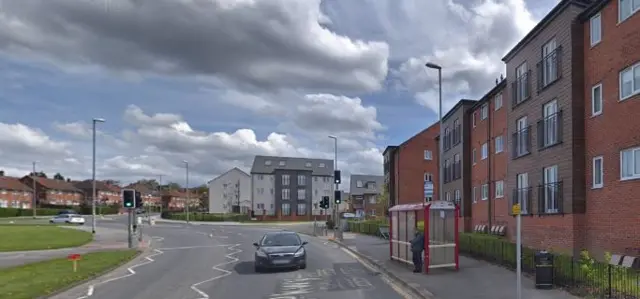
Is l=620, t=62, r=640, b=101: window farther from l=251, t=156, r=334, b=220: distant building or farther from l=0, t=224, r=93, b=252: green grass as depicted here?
l=251, t=156, r=334, b=220: distant building

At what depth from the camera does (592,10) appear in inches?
840

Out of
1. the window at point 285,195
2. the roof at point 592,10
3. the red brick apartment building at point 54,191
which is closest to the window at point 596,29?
the roof at point 592,10

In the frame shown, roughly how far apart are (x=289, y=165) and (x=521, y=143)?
93904 millimetres

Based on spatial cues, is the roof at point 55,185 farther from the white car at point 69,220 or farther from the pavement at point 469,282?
the pavement at point 469,282

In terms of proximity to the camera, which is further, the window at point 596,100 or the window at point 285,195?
the window at point 285,195

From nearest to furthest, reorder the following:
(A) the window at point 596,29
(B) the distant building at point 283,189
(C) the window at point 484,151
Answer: (A) the window at point 596,29
(C) the window at point 484,151
(B) the distant building at point 283,189

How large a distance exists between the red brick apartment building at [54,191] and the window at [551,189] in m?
126

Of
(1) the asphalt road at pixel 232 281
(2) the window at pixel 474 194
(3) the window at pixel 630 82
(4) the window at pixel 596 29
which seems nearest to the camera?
(1) the asphalt road at pixel 232 281

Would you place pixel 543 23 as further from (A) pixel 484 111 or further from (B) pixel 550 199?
(A) pixel 484 111

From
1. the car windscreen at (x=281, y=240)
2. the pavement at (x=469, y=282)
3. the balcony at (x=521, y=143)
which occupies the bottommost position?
the pavement at (x=469, y=282)

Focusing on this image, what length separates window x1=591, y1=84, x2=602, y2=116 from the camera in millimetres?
21016

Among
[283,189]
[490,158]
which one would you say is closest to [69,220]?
[283,189]

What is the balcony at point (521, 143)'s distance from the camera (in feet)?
89.5

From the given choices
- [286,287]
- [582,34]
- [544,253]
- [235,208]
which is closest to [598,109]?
[582,34]
